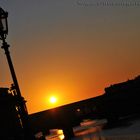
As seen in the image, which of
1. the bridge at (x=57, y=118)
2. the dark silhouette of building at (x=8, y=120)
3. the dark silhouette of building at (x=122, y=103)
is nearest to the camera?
the dark silhouette of building at (x=8, y=120)

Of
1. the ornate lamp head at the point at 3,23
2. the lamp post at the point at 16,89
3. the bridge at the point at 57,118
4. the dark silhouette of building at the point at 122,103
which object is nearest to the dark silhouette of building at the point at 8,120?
the lamp post at the point at 16,89

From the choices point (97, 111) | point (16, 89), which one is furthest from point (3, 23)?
point (97, 111)

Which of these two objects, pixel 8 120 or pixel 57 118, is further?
pixel 57 118

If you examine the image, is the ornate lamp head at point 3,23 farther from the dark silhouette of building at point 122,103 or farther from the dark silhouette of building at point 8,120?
the dark silhouette of building at point 122,103

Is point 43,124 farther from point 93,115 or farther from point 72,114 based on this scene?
point 93,115

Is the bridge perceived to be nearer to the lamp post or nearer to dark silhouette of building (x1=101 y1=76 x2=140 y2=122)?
dark silhouette of building (x1=101 y1=76 x2=140 y2=122)

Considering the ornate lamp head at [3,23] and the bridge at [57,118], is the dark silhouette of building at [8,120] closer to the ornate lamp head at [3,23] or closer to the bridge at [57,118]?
the ornate lamp head at [3,23]

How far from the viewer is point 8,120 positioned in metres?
8.81

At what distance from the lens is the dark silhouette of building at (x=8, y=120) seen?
332 inches

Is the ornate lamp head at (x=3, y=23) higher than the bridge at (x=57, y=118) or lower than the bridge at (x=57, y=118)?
higher

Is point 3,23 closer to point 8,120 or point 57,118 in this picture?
point 8,120

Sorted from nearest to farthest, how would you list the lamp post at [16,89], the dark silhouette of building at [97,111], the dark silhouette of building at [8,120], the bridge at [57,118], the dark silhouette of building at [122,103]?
the lamp post at [16,89]
the dark silhouette of building at [8,120]
the bridge at [57,118]
the dark silhouette of building at [97,111]
the dark silhouette of building at [122,103]

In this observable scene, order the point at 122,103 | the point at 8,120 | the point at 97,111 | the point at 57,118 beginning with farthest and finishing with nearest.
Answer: the point at 97,111 < the point at 122,103 < the point at 57,118 < the point at 8,120

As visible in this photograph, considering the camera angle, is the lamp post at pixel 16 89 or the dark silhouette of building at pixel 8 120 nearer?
the lamp post at pixel 16 89
